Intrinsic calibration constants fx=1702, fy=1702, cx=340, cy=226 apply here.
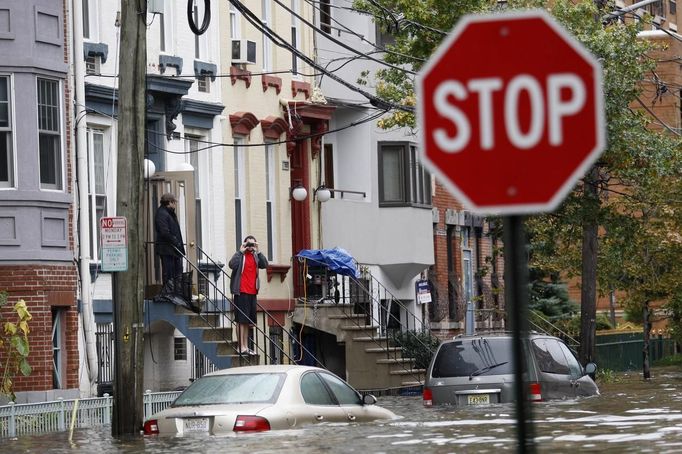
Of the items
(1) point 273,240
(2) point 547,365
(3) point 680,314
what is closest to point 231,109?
(1) point 273,240

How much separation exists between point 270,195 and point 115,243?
49.2 feet

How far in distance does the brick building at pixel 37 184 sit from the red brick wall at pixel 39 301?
0.02 metres

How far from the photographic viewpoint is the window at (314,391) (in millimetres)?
18750

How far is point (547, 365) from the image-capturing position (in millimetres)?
24938

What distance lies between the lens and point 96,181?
28906 mm

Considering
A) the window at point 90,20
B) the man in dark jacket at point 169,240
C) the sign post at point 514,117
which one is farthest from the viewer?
the window at point 90,20

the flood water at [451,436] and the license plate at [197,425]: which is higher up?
the license plate at [197,425]

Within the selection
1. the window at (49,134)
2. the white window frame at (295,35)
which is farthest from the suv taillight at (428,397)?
the white window frame at (295,35)

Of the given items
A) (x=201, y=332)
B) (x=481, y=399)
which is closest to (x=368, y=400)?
(x=481, y=399)

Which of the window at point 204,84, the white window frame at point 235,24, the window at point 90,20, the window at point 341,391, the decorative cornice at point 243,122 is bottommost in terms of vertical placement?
the window at point 341,391

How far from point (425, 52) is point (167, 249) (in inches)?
280

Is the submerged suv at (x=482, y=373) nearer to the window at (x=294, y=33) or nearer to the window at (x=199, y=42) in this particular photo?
the window at (x=199, y=42)

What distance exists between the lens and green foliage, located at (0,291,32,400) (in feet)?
81.1

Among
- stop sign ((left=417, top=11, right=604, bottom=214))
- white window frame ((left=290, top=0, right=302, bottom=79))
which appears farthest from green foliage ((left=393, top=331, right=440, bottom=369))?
stop sign ((left=417, top=11, right=604, bottom=214))
